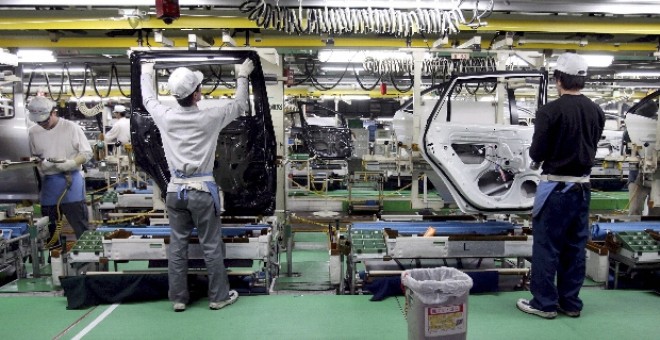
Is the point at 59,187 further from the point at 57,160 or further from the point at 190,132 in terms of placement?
the point at 190,132

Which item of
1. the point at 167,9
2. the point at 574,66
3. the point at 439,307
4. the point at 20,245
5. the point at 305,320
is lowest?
the point at 305,320

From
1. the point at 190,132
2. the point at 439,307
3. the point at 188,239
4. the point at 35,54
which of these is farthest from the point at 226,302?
the point at 35,54

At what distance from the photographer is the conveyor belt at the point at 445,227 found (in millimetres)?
4508

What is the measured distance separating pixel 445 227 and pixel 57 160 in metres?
4.41

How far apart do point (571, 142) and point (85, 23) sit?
514 cm

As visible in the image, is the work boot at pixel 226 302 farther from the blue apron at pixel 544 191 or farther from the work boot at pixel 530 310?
the blue apron at pixel 544 191

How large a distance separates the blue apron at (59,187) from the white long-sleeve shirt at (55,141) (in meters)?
0.10

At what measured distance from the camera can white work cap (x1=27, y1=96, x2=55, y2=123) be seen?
4.88m

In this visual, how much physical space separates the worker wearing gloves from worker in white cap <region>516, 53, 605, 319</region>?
2585mm

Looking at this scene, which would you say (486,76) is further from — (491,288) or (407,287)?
(407,287)

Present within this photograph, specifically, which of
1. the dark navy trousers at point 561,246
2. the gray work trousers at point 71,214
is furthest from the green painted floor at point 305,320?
the gray work trousers at point 71,214

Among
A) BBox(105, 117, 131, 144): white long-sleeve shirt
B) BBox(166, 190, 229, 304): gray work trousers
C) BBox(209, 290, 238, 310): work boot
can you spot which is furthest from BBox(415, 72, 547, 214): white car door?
BBox(105, 117, 131, 144): white long-sleeve shirt

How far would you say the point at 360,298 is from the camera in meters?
4.06

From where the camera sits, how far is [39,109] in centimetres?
488
